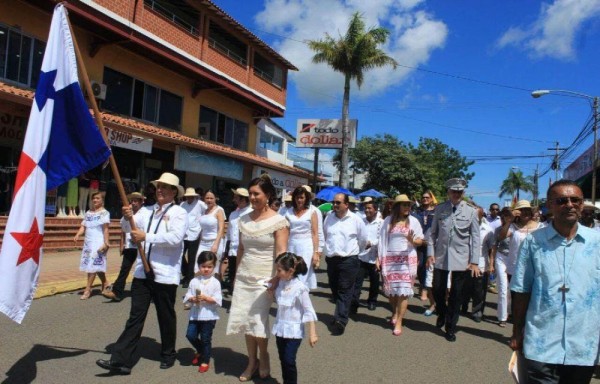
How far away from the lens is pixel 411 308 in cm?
827

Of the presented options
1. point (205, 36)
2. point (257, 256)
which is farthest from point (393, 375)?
point (205, 36)

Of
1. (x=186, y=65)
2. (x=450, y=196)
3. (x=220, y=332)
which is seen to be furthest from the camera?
(x=186, y=65)

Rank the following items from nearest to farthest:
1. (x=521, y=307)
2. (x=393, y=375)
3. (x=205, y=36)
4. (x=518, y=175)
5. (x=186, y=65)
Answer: (x=521, y=307)
(x=393, y=375)
(x=186, y=65)
(x=205, y=36)
(x=518, y=175)

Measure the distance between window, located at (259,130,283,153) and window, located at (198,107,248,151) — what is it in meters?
5.62

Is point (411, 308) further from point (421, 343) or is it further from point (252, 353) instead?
point (252, 353)

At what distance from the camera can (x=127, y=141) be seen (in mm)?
12508

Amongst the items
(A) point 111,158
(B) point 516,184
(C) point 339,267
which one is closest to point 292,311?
(A) point 111,158

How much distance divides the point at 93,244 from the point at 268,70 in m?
16.5

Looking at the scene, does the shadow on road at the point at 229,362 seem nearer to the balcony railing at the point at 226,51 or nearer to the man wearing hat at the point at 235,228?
the man wearing hat at the point at 235,228

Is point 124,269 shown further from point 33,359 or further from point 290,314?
point 290,314

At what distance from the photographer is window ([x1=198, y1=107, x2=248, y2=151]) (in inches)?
734

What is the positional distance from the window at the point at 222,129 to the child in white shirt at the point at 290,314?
14830mm

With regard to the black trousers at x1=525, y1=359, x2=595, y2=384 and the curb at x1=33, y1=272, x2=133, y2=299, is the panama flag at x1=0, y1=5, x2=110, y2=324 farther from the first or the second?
the black trousers at x1=525, y1=359, x2=595, y2=384

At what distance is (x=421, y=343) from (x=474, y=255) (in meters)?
1.34
